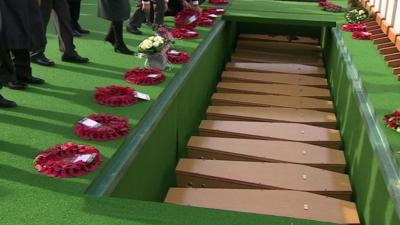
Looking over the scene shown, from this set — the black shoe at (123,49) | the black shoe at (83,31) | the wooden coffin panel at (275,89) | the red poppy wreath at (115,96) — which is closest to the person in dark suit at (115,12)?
the black shoe at (123,49)

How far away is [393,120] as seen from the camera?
258 cm

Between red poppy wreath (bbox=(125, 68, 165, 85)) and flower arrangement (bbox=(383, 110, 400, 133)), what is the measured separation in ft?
4.57

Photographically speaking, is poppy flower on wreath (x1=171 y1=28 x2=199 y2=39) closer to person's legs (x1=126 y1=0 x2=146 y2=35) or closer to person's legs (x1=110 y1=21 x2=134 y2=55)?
person's legs (x1=126 y1=0 x2=146 y2=35)

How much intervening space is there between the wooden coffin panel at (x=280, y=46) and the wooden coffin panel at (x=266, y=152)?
9.31 feet

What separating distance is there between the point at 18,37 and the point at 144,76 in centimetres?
81

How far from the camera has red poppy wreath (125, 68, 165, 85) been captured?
10.4ft

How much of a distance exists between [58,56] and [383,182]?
2.55m

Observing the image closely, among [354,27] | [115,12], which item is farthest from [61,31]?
[354,27]

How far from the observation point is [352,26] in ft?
15.9

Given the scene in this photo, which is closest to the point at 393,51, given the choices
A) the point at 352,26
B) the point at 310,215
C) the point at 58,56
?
the point at 352,26

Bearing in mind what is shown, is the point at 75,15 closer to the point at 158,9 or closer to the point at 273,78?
the point at 158,9

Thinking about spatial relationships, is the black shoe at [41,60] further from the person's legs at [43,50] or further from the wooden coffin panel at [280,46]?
the wooden coffin panel at [280,46]

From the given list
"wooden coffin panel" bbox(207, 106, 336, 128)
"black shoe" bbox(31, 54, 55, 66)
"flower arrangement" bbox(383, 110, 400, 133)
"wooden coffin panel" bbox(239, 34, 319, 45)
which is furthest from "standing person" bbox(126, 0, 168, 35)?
"flower arrangement" bbox(383, 110, 400, 133)

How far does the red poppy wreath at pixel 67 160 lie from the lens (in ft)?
6.52
